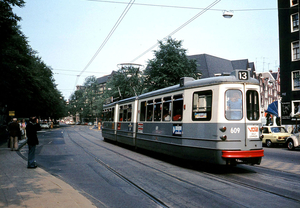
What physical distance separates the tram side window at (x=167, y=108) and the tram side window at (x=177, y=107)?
36cm

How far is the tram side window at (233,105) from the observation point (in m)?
8.49

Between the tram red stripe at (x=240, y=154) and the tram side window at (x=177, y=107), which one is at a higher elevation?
the tram side window at (x=177, y=107)

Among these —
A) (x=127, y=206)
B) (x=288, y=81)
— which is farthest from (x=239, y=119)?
(x=288, y=81)

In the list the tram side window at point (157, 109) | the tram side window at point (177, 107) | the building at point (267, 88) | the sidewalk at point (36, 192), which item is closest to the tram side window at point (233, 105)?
the tram side window at point (177, 107)

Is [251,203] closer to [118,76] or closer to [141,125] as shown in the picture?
[141,125]

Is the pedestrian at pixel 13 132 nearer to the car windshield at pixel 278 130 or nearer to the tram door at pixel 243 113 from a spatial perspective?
the tram door at pixel 243 113

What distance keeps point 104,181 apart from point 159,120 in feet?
15.3

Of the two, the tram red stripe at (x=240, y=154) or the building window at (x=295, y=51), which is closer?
the tram red stripe at (x=240, y=154)

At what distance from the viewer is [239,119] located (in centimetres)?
848

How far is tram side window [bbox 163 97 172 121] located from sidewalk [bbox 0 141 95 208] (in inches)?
191

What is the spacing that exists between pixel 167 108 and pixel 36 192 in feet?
20.4

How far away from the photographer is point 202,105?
9.09 metres

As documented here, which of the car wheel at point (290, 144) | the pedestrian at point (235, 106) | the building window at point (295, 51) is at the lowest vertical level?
the car wheel at point (290, 144)

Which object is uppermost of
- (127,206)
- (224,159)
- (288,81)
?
(288,81)
